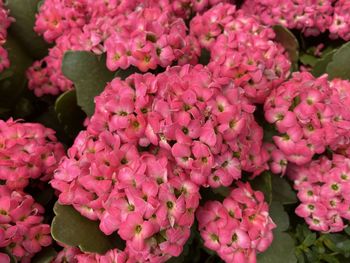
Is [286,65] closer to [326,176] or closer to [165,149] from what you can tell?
[326,176]

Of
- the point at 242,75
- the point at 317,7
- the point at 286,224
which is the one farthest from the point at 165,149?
the point at 317,7

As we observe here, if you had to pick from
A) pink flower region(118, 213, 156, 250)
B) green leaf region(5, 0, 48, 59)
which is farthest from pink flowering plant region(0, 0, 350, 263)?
green leaf region(5, 0, 48, 59)

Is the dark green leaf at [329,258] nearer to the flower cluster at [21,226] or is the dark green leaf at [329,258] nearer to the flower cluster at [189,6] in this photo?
the flower cluster at [21,226]

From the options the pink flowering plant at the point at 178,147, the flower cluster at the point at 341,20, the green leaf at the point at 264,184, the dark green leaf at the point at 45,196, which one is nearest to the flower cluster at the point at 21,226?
the pink flowering plant at the point at 178,147

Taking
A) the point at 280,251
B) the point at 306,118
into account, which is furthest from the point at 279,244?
the point at 306,118

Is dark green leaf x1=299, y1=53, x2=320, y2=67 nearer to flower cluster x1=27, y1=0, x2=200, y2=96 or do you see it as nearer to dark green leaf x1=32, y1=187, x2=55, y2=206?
flower cluster x1=27, y1=0, x2=200, y2=96
